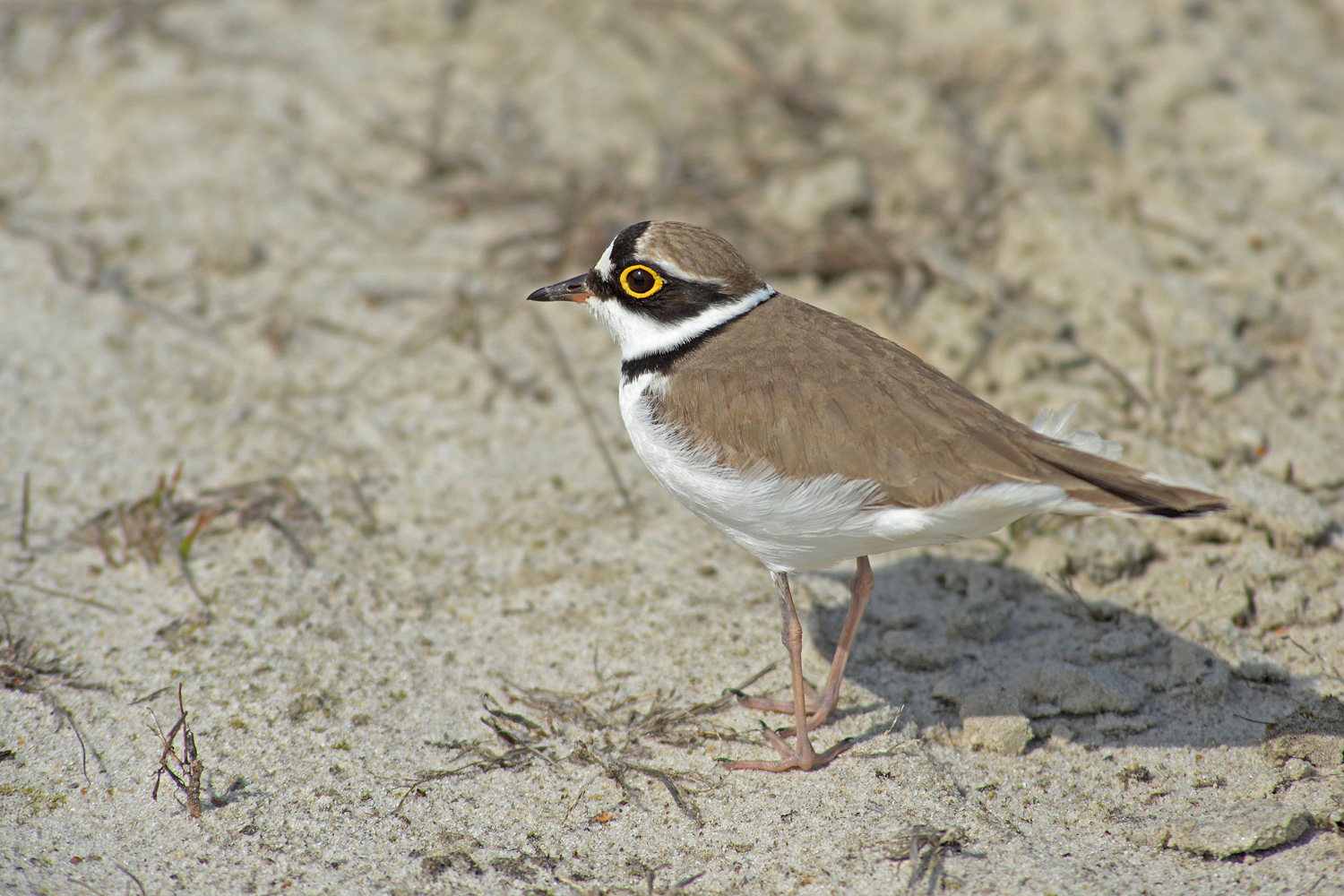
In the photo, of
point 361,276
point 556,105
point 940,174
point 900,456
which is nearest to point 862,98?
point 940,174

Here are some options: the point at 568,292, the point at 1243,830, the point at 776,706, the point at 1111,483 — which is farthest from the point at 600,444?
the point at 1243,830

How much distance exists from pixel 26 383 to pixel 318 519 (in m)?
1.74

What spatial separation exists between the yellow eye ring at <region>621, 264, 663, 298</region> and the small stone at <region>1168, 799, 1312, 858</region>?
7.82 ft

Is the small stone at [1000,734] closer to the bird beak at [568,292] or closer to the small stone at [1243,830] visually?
the small stone at [1243,830]

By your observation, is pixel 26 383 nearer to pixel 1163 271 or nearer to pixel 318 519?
pixel 318 519

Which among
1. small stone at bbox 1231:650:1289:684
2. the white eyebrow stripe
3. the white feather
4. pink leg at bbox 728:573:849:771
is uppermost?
the white eyebrow stripe

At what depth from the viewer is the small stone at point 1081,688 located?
11.7 feet

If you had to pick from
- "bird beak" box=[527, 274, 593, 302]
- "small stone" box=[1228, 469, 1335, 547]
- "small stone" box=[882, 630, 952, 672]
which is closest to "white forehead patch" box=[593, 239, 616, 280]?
"bird beak" box=[527, 274, 593, 302]

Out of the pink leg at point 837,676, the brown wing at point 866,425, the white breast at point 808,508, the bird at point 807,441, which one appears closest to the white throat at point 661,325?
the bird at point 807,441

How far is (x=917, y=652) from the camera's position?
12.7 feet

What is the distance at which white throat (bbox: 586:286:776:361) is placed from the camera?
3680mm

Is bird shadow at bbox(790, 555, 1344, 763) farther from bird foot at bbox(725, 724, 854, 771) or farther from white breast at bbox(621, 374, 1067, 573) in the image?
white breast at bbox(621, 374, 1067, 573)

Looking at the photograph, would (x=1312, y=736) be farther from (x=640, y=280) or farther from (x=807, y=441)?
(x=640, y=280)

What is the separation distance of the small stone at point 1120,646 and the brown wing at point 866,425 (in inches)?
39.2
